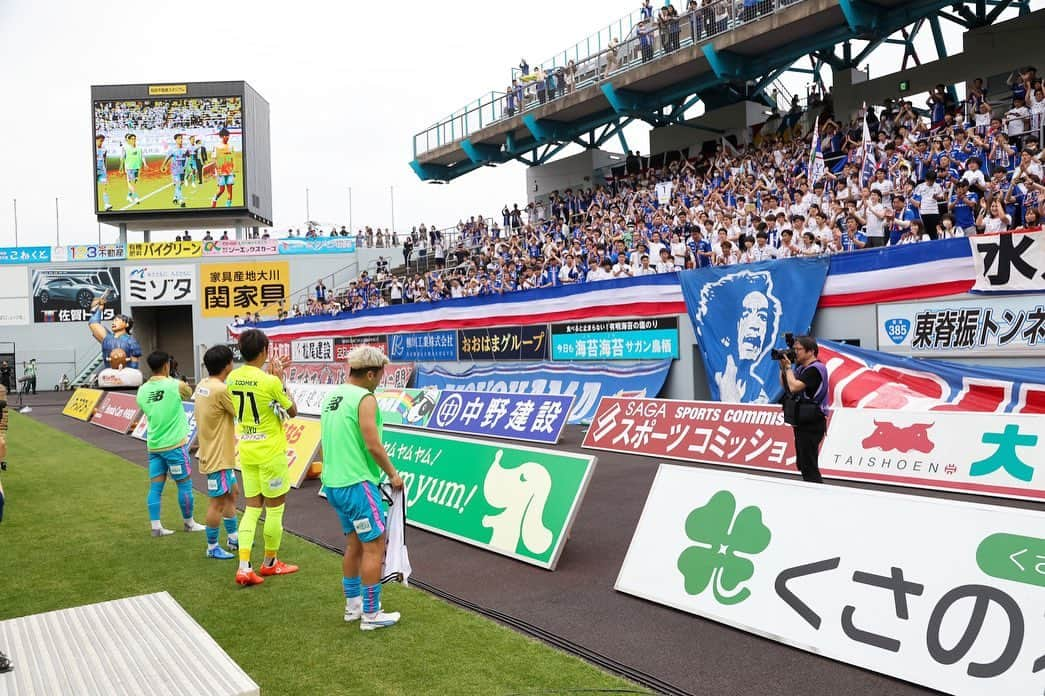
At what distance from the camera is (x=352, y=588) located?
Answer: 543cm

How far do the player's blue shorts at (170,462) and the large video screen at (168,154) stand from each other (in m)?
36.3

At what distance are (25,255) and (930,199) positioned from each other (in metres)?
44.3

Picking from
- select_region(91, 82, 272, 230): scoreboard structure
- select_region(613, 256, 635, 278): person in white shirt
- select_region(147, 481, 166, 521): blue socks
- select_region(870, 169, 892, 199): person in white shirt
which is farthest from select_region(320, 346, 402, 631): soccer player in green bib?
select_region(91, 82, 272, 230): scoreboard structure

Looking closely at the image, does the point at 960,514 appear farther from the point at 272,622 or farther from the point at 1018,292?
the point at 1018,292

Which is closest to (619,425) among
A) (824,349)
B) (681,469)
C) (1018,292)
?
(824,349)

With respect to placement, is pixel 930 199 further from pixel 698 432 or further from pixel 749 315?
pixel 698 432

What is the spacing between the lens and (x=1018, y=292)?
11.0m

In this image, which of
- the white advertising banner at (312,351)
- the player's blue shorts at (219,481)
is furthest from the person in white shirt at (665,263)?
the white advertising banner at (312,351)

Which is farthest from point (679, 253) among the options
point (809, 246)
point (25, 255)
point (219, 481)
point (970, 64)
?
point (25, 255)

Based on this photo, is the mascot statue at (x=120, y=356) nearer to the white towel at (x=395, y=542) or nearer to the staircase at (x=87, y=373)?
the white towel at (x=395, y=542)

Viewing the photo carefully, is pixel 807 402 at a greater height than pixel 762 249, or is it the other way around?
pixel 762 249

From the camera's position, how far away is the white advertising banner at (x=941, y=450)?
28.3 feet

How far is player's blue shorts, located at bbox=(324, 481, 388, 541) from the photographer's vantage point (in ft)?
16.6

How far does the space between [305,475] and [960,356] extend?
9777mm
